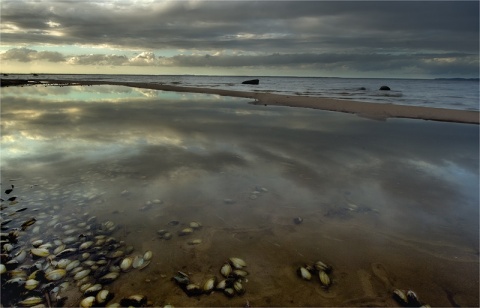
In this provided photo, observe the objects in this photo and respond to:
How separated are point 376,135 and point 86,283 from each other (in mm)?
11294

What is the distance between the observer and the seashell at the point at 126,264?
3828 mm

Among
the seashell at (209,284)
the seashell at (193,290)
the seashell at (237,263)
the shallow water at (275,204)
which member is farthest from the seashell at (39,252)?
the seashell at (237,263)

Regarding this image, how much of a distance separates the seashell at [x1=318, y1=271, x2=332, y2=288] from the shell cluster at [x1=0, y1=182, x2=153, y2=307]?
2296mm

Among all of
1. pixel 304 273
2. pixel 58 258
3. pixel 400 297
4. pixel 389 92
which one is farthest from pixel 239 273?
pixel 389 92

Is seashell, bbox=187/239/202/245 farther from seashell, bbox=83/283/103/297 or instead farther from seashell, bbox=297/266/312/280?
seashell, bbox=297/266/312/280

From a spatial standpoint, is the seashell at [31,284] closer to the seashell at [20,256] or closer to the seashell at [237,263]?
the seashell at [20,256]

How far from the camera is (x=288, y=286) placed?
11.9 feet

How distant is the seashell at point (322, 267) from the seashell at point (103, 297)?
2.57m

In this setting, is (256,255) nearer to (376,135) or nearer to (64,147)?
Answer: (64,147)

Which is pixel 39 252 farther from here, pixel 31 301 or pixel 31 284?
pixel 31 301

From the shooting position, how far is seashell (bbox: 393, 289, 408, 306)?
134 inches

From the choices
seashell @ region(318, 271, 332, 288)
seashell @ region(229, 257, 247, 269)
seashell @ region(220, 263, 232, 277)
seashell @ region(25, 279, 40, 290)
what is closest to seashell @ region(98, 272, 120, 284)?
seashell @ region(25, 279, 40, 290)

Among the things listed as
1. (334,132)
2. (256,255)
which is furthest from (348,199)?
(334,132)

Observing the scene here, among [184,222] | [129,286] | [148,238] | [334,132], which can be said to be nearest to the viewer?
[129,286]
